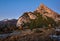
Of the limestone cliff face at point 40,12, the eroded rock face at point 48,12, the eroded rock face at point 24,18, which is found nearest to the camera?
the eroded rock face at point 24,18

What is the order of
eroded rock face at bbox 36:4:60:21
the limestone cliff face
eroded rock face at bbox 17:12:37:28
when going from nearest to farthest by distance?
eroded rock face at bbox 17:12:37:28, the limestone cliff face, eroded rock face at bbox 36:4:60:21

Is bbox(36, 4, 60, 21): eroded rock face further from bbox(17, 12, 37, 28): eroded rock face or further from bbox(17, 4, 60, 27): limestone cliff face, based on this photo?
bbox(17, 12, 37, 28): eroded rock face

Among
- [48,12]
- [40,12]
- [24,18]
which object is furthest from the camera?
[40,12]

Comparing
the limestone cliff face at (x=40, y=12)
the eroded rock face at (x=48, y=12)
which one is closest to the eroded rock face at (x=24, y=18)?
the limestone cliff face at (x=40, y=12)

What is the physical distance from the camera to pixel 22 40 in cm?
3362

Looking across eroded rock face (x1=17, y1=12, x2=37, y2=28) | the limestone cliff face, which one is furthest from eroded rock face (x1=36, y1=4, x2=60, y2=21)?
eroded rock face (x1=17, y1=12, x2=37, y2=28)

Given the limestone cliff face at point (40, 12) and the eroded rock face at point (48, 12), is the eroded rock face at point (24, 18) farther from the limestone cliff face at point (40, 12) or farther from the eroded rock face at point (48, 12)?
the eroded rock face at point (48, 12)

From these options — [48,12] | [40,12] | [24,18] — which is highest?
[40,12]

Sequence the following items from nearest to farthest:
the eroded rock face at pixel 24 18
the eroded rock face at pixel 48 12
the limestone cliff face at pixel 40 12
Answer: the eroded rock face at pixel 24 18 < the limestone cliff face at pixel 40 12 < the eroded rock face at pixel 48 12

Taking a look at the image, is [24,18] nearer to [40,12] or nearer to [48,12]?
[40,12]

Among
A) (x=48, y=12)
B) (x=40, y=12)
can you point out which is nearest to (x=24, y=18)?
(x=40, y=12)

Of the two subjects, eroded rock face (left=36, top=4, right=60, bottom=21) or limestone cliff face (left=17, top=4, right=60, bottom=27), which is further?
eroded rock face (left=36, top=4, right=60, bottom=21)

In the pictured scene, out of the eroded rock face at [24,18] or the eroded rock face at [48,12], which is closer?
the eroded rock face at [24,18]

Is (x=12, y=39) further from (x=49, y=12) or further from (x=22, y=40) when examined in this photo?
(x=49, y=12)
